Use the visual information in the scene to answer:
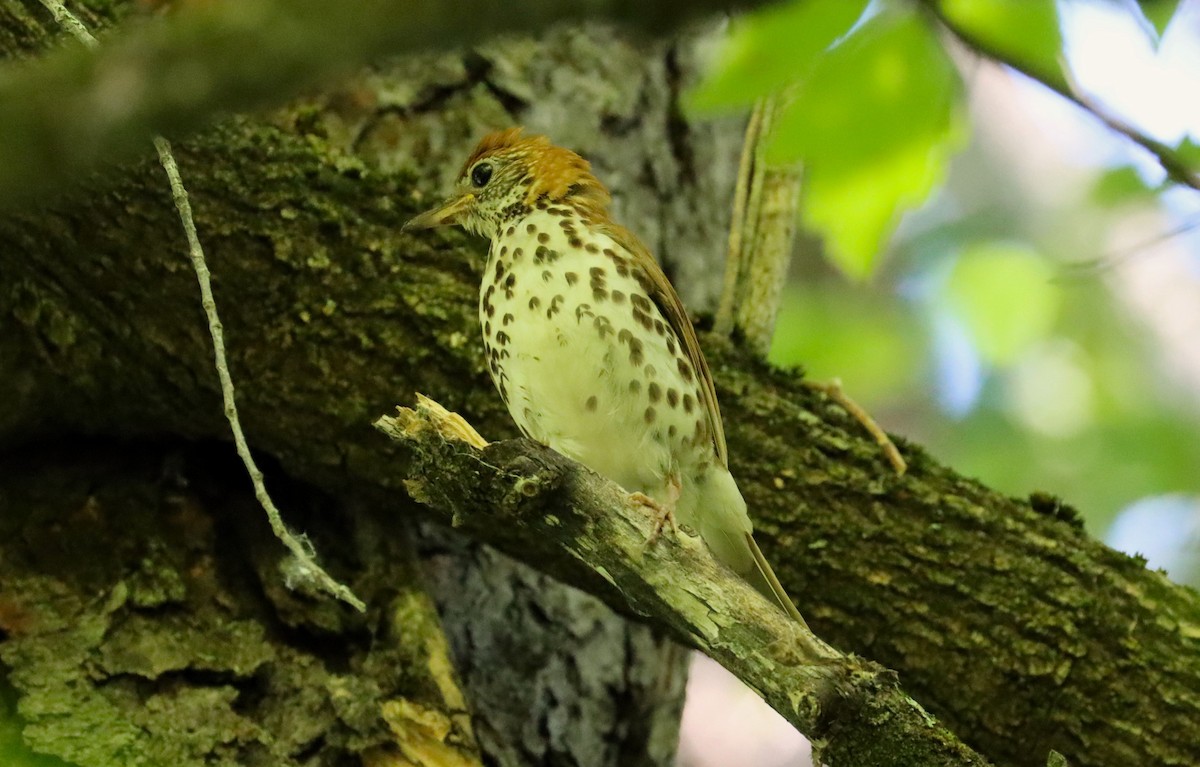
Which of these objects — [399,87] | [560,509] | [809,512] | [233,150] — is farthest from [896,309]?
[560,509]

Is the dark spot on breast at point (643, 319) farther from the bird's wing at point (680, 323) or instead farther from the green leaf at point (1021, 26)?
the green leaf at point (1021, 26)

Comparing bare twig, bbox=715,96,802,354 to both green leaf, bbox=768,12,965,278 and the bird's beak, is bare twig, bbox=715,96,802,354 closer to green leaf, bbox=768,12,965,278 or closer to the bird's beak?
the bird's beak

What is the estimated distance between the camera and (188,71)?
795 millimetres

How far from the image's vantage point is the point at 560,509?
2145mm

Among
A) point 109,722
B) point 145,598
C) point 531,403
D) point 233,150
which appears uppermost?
point 233,150

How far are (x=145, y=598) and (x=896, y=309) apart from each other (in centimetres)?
560

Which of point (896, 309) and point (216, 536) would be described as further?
point (896, 309)

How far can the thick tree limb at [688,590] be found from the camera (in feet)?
6.22

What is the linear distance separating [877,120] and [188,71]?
1502 millimetres

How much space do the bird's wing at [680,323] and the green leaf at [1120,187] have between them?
1156 mm

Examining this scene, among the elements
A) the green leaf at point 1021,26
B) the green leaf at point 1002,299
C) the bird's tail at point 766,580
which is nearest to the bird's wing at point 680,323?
the bird's tail at point 766,580

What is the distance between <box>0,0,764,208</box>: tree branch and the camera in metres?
0.78

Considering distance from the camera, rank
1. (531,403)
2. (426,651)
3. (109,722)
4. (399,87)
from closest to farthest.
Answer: (109,722)
(531,403)
(426,651)
(399,87)

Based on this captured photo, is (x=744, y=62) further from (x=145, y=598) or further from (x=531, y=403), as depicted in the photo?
(x=145, y=598)
